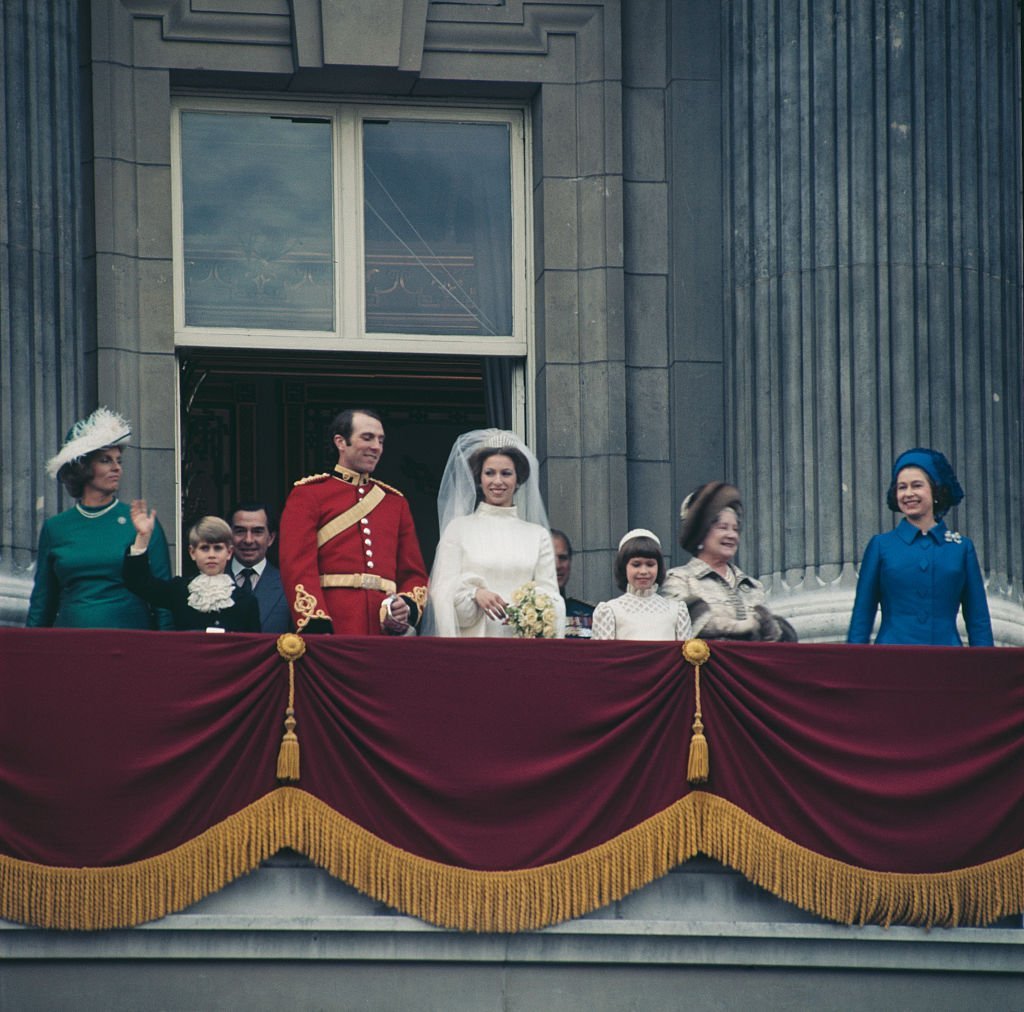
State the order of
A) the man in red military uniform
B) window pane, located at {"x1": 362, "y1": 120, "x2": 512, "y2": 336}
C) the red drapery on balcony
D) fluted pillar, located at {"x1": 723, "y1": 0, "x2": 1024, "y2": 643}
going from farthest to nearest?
window pane, located at {"x1": 362, "y1": 120, "x2": 512, "y2": 336}, fluted pillar, located at {"x1": 723, "y1": 0, "x2": 1024, "y2": 643}, the man in red military uniform, the red drapery on balcony

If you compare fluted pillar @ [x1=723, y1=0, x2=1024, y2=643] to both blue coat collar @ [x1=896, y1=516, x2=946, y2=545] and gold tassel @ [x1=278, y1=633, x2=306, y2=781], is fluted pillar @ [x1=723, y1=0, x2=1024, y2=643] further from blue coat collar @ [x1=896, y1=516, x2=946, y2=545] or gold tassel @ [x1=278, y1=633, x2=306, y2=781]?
gold tassel @ [x1=278, y1=633, x2=306, y2=781]

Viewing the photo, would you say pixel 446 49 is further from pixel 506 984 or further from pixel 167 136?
pixel 506 984

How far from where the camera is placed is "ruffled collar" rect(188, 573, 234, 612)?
1210 centimetres

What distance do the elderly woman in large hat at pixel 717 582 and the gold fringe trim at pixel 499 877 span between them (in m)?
1.02

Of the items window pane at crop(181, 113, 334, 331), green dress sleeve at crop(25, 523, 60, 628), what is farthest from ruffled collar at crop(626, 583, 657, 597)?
window pane at crop(181, 113, 334, 331)

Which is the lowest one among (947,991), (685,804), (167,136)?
(947,991)

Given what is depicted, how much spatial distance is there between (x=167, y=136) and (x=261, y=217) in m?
0.74

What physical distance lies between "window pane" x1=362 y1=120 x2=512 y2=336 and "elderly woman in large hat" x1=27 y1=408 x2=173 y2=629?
3.48m

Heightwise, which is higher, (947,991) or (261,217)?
(261,217)

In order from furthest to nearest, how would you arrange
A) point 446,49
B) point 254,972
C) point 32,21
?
point 446,49
point 32,21
point 254,972

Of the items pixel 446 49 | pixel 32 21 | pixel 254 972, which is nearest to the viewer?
pixel 254 972

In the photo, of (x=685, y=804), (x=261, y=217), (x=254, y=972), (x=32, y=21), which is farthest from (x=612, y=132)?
(x=254, y=972)

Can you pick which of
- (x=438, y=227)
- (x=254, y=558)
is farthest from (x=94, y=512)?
(x=438, y=227)

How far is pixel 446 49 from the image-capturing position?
15.6 m
